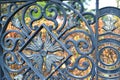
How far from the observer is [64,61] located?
215 cm

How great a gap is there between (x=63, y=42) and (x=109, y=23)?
1.19 ft

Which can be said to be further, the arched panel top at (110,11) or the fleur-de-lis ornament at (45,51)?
the fleur-de-lis ornament at (45,51)

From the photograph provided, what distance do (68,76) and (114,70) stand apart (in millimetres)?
343

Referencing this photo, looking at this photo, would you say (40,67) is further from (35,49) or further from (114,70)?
(114,70)

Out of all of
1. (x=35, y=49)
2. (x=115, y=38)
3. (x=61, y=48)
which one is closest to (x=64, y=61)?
(x=61, y=48)

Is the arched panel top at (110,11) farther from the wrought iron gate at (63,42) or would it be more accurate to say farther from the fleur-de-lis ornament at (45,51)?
the fleur-de-lis ornament at (45,51)

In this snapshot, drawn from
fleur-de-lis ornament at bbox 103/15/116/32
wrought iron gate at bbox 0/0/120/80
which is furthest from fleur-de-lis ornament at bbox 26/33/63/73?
fleur-de-lis ornament at bbox 103/15/116/32

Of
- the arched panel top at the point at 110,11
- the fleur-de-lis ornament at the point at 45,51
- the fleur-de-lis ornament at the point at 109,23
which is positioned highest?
the arched panel top at the point at 110,11

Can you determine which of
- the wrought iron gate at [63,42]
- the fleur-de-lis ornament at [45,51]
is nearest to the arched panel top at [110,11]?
the wrought iron gate at [63,42]

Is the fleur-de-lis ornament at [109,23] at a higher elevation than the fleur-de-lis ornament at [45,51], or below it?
higher

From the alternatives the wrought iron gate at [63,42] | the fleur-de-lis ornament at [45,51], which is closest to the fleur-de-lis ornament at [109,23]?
the wrought iron gate at [63,42]

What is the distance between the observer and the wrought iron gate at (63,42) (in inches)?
81.4

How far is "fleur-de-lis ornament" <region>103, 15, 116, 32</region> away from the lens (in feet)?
6.72

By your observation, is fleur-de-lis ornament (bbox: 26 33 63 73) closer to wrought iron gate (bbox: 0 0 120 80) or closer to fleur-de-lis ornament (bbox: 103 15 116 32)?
wrought iron gate (bbox: 0 0 120 80)
